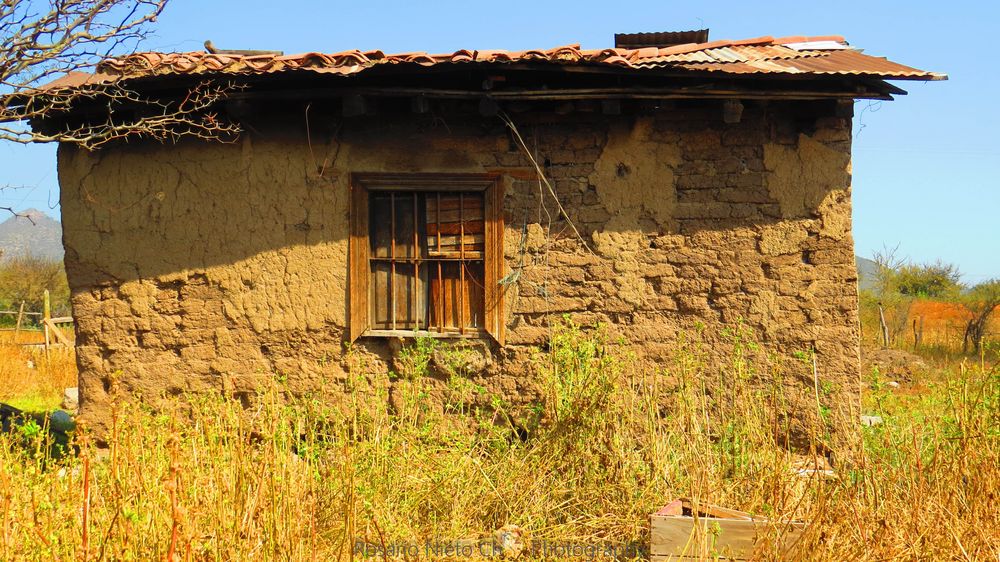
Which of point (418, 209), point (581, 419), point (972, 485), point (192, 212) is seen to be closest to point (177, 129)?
point (192, 212)

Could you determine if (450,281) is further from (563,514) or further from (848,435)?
(848,435)

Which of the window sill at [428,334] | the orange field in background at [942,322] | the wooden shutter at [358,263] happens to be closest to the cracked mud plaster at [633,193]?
the window sill at [428,334]

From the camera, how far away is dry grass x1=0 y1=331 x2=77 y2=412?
9375 millimetres

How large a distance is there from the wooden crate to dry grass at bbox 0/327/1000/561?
5cm

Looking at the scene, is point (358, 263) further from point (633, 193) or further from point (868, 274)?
point (868, 274)

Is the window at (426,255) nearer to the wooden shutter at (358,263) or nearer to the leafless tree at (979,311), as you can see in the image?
the wooden shutter at (358,263)

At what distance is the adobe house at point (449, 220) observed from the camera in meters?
5.55

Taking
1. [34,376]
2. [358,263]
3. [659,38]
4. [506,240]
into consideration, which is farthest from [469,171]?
[34,376]

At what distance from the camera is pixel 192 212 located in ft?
19.3

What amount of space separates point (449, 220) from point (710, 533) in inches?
116

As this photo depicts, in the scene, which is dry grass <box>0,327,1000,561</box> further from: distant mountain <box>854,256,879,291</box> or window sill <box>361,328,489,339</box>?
distant mountain <box>854,256,879,291</box>

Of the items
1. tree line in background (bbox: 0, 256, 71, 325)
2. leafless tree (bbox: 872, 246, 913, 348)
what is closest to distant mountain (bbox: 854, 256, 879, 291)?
leafless tree (bbox: 872, 246, 913, 348)

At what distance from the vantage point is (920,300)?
2461cm

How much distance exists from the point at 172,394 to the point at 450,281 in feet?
6.87
